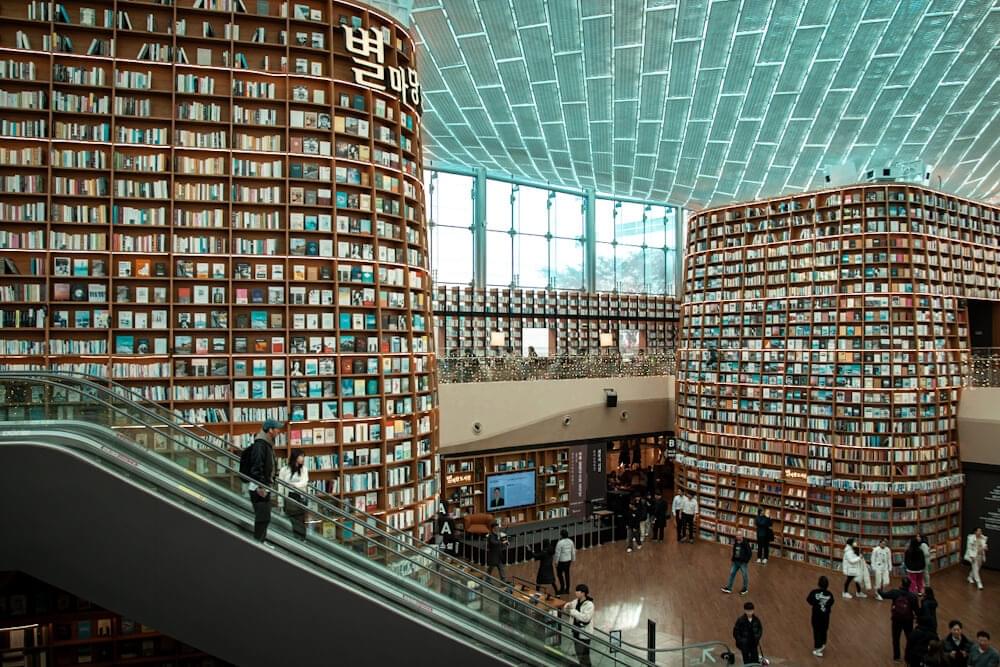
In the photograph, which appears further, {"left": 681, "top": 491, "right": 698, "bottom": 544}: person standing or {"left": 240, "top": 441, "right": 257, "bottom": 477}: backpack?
{"left": 681, "top": 491, "right": 698, "bottom": 544}: person standing

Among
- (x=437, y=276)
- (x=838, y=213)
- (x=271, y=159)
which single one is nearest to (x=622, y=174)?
(x=437, y=276)

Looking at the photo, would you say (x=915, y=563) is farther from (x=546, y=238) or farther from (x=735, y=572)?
(x=546, y=238)

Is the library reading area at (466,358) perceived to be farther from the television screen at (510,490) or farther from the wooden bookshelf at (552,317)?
the wooden bookshelf at (552,317)

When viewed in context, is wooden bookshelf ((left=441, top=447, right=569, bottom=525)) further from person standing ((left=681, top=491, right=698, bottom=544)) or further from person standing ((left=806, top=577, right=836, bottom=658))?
person standing ((left=806, top=577, right=836, bottom=658))

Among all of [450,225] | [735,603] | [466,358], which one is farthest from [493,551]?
[450,225]

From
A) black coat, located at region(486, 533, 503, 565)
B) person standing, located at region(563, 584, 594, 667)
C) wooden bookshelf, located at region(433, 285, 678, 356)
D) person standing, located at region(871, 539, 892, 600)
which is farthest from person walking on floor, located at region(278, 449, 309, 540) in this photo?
wooden bookshelf, located at region(433, 285, 678, 356)

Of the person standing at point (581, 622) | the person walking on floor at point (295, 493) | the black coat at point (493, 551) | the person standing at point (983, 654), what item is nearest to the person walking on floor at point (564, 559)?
the black coat at point (493, 551)

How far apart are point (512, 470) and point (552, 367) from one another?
213cm

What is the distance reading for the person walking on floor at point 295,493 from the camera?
4.65 metres

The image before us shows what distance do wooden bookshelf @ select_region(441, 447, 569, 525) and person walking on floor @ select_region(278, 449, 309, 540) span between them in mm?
7359

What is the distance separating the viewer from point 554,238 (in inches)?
859

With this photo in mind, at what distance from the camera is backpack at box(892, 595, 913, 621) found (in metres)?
7.62

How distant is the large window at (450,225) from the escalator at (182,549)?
47.9ft

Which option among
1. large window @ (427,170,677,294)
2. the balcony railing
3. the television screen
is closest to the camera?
the balcony railing
